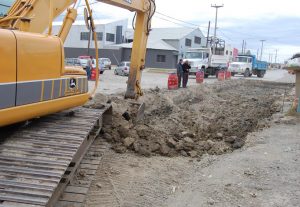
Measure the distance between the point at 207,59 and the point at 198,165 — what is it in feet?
96.7

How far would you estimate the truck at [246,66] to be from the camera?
42.2 meters

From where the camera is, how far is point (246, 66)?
141 feet

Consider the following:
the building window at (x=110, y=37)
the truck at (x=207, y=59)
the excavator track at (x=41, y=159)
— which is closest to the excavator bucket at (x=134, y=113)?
the excavator track at (x=41, y=159)

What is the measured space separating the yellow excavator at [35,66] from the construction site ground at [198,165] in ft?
4.29

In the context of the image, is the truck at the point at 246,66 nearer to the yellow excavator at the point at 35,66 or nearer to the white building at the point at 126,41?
the white building at the point at 126,41

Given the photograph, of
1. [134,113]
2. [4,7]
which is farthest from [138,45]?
[4,7]

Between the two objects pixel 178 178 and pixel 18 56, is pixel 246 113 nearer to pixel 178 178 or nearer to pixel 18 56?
pixel 178 178

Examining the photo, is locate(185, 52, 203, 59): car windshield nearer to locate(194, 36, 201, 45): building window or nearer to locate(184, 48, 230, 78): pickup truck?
locate(184, 48, 230, 78): pickup truck

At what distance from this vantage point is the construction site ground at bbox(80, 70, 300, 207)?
5387 millimetres

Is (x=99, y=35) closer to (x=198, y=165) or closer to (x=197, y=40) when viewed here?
(x=197, y=40)

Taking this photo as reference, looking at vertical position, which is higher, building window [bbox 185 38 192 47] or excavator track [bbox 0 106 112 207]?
building window [bbox 185 38 192 47]

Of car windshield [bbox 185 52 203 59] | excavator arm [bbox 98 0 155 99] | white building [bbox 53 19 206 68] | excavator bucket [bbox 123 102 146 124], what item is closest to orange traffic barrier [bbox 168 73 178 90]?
excavator arm [bbox 98 0 155 99]

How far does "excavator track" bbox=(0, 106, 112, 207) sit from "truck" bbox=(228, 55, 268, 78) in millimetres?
37669

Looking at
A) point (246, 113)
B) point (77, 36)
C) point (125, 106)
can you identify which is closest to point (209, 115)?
point (246, 113)
